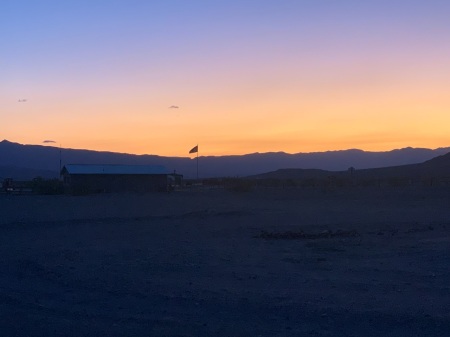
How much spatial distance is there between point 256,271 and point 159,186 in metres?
69.1

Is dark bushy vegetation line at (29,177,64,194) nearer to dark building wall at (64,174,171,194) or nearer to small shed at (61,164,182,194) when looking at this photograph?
small shed at (61,164,182,194)

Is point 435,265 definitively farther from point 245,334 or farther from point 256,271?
point 245,334

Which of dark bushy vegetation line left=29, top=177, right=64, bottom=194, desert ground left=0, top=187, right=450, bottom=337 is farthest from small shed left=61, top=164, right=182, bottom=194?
desert ground left=0, top=187, right=450, bottom=337

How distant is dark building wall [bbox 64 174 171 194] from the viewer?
83500 mm

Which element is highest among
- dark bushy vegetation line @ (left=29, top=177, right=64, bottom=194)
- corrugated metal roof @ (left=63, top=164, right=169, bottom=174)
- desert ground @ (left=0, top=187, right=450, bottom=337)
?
corrugated metal roof @ (left=63, top=164, right=169, bottom=174)

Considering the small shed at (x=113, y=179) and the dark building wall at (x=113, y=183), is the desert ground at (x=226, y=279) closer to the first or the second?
the dark building wall at (x=113, y=183)

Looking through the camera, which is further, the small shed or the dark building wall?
the small shed

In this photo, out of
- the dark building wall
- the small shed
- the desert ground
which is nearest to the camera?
the desert ground

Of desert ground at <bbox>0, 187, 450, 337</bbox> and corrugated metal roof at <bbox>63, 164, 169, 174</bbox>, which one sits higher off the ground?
corrugated metal roof at <bbox>63, 164, 169, 174</bbox>

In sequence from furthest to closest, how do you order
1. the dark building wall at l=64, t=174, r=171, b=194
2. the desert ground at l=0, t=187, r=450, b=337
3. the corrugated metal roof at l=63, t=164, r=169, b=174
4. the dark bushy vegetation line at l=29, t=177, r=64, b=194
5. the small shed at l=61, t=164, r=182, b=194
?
the dark bushy vegetation line at l=29, t=177, r=64, b=194, the corrugated metal roof at l=63, t=164, r=169, b=174, the small shed at l=61, t=164, r=182, b=194, the dark building wall at l=64, t=174, r=171, b=194, the desert ground at l=0, t=187, r=450, b=337

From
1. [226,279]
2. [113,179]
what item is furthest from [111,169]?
[226,279]

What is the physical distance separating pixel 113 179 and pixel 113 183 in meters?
0.45

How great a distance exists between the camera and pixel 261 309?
13836 millimetres

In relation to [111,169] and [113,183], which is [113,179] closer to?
[113,183]
